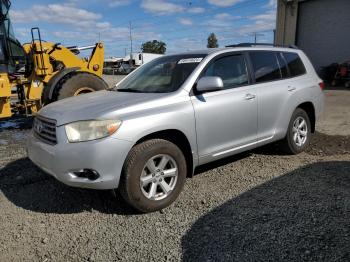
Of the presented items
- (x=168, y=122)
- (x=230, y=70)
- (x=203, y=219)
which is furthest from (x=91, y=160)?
(x=230, y=70)

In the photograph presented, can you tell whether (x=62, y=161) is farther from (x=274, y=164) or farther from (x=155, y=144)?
(x=274, y=164)

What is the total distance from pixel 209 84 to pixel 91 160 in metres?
1.63

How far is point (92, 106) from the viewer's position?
394 centimetres

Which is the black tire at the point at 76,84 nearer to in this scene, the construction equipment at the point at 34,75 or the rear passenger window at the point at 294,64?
the construction equipment at the point at 34,75

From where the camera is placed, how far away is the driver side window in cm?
467

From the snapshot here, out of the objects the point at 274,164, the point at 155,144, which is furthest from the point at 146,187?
the point at 274,164

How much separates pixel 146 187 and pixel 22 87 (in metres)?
5.93

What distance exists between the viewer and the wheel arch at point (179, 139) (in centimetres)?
400

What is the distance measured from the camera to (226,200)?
427 centimetres

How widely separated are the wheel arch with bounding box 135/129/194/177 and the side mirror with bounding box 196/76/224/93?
0.60 m

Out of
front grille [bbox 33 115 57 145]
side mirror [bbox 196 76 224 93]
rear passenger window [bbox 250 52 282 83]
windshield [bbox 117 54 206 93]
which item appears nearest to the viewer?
front grille [bbox 33 115 57 145]

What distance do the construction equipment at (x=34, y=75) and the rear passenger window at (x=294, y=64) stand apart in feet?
15.4

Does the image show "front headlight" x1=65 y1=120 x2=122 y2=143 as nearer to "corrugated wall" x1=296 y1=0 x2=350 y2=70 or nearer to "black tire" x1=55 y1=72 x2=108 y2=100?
"black tire" x1=55 y1=72 x2=108 y2=100

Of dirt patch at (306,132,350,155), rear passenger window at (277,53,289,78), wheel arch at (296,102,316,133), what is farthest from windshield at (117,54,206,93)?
dirt patch at (306,132,350,155)
